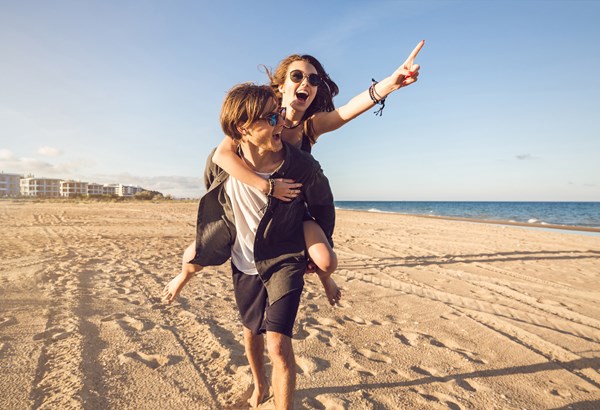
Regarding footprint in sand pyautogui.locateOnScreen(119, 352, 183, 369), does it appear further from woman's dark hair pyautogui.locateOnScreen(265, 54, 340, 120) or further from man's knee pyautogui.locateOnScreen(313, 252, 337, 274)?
woman's dark hair pyautogui.locateOnScreen(265, 54, 340, 120)

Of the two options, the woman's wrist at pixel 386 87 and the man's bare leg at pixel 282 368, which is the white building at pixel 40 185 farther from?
the woman's wrist at pixel 386 87

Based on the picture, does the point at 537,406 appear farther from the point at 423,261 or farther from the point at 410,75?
the point at 423,261

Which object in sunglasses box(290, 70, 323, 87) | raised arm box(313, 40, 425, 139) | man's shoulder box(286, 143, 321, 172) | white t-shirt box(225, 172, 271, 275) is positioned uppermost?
Result: sunglasses box(290, 70, 323, 87)

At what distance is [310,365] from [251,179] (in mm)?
1914

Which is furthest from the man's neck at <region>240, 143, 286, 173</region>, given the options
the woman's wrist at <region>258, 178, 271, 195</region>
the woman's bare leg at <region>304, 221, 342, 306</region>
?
the woman's bare leg at <region>304, 221, 342, 306</region>

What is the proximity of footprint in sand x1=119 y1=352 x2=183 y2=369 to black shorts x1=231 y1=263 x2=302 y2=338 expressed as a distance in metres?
1.18

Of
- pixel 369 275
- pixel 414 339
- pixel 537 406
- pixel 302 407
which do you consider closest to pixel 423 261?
pixel 369 275

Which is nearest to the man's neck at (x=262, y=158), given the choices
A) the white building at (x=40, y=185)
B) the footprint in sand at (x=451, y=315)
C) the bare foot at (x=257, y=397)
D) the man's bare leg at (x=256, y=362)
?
the man's bare leg at (x=256, y=362)

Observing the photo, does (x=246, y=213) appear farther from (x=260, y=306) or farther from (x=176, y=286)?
(x=176, y=286)

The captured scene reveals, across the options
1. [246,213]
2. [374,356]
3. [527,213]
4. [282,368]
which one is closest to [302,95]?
[246,213]

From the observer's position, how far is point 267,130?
196cm

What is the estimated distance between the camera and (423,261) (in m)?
8.14

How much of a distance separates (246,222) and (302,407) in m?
1.38

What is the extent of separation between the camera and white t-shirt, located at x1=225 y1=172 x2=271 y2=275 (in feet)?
6.91
